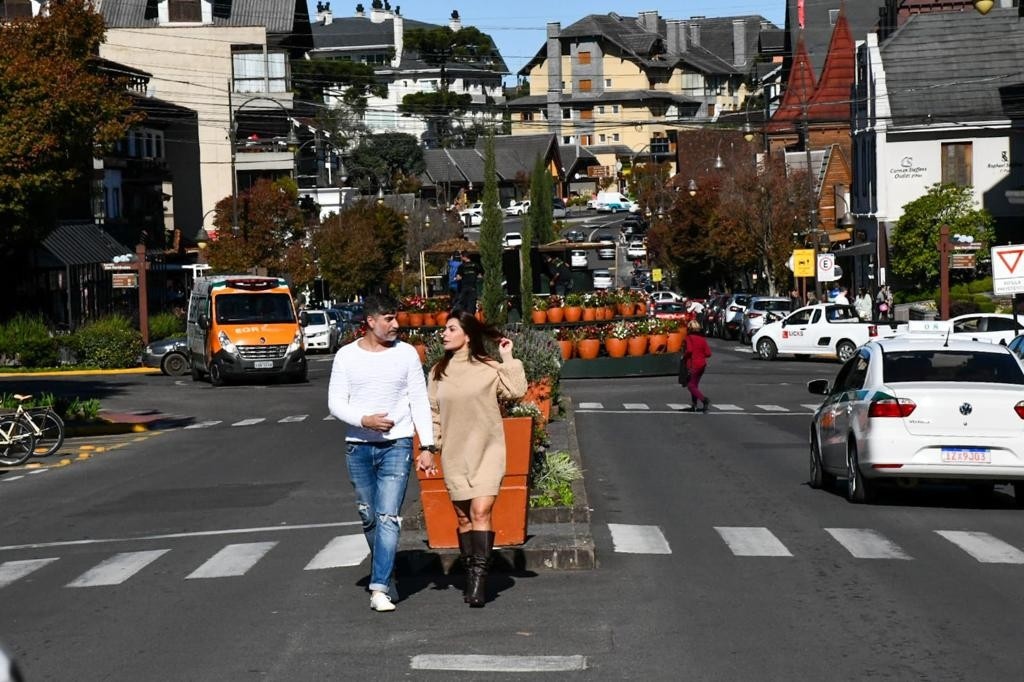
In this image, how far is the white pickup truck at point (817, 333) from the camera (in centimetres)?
5138

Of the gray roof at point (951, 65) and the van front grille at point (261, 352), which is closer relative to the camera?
the van front grille at point (261, 352)

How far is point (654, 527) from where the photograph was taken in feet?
49.1

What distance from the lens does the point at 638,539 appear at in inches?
553

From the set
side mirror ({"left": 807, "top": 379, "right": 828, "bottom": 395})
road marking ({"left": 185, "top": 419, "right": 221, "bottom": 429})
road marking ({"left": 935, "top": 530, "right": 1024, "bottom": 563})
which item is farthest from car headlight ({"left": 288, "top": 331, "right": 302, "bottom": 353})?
road marking ({"left": 935, "top": 530, "right": 1024, "bottom": 563})

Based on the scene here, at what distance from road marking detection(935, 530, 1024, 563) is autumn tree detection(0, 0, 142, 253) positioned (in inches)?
769

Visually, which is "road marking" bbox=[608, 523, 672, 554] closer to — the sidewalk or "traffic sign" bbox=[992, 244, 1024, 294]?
the sidewalk

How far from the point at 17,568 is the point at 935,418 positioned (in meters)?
8.47

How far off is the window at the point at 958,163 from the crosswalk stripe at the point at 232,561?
53.6 m

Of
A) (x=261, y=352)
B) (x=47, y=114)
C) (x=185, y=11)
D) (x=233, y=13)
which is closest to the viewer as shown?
(x=47, y=114)

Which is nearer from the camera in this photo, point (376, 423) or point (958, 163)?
point (376, 423)

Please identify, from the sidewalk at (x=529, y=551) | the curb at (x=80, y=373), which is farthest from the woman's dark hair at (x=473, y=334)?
the curb at (x=80, y=373)

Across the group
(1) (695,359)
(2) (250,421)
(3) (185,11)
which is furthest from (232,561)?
(3) (185,11)

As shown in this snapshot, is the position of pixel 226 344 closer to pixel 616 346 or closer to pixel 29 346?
pixel 616 346

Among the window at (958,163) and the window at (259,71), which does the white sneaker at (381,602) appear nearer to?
the window at (958,163)
